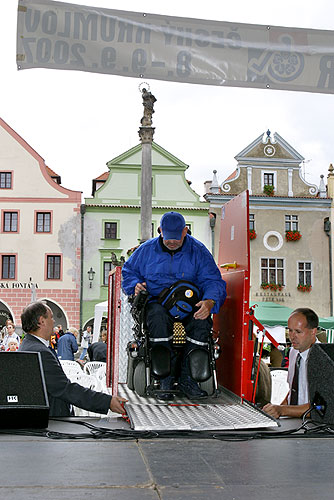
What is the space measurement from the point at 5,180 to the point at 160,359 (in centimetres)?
2996

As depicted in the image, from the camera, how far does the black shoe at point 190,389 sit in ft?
15.8

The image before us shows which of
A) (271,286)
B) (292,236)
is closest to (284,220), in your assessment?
(292,236)

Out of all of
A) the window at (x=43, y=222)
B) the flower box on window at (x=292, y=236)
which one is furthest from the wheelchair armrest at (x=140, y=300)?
the flower box on window at (x=292, y=236)

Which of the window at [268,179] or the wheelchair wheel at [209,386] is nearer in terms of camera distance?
the wheelchair wheel at [209,386]

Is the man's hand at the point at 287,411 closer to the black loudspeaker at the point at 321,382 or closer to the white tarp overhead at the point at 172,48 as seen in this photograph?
the black loudspeaker at the point at 321,382

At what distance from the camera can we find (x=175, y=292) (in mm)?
5113

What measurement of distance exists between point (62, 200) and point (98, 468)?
3133 cm

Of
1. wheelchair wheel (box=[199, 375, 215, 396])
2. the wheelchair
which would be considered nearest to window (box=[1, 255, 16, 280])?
the wheelchair

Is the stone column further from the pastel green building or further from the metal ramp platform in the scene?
the pastel green building

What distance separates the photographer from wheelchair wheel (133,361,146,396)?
5059mm

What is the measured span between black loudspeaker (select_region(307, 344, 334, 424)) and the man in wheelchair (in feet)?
4.19

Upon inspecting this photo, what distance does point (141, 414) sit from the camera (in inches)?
155

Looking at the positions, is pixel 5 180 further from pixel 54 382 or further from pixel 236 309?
pixel 54 382

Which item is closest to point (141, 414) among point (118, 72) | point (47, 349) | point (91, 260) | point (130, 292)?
point (47, 349)
